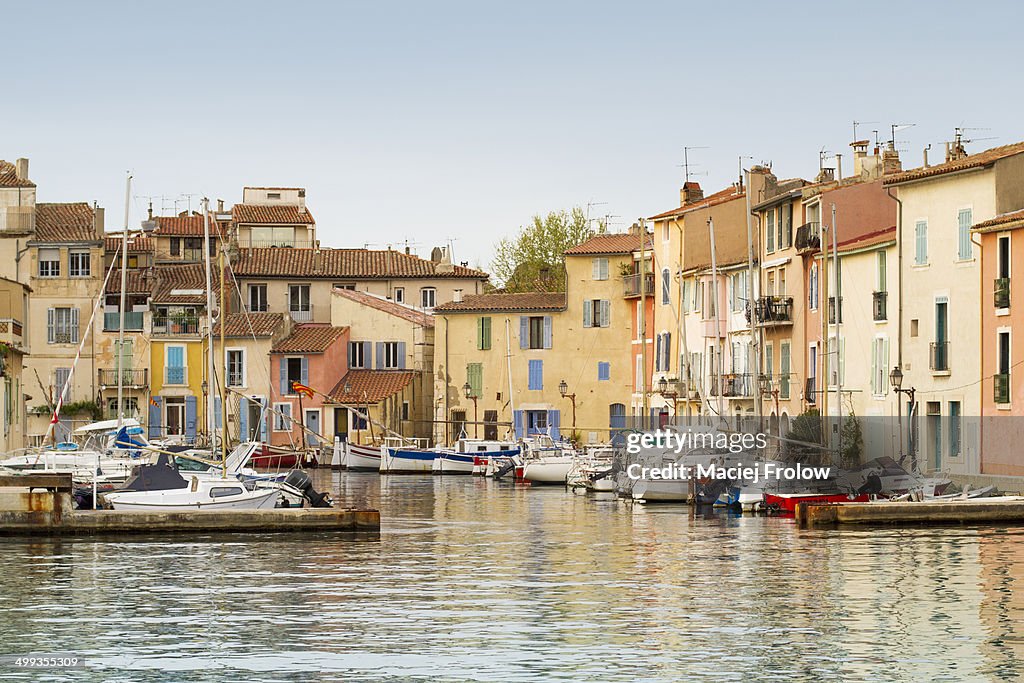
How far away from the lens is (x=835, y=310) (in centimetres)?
6506

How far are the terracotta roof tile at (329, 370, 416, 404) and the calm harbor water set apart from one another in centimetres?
5034

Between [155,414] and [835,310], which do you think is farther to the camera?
[155,414]

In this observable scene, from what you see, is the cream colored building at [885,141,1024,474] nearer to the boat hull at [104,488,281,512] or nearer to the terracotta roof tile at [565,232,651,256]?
the boat hull at [104,488,281,512]

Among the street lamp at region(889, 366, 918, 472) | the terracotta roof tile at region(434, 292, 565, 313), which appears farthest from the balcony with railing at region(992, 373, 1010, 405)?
the terracotta roof tile at region(434, 292, 565, 313)

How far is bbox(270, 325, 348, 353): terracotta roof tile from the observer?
99.6m

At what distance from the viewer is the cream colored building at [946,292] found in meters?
55.6

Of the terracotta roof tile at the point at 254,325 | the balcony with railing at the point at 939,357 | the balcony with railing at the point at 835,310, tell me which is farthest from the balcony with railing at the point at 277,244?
the balcony with railing at the point at 939,357

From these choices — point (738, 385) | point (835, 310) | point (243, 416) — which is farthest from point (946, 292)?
point (243, 416)

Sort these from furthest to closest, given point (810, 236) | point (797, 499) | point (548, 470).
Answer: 1. point (548, 470)
2. point (810, 236)
3. point (797, 499)

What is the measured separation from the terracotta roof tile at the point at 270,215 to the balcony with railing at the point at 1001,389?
64.0 metres

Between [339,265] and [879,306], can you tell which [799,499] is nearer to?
[879,306]

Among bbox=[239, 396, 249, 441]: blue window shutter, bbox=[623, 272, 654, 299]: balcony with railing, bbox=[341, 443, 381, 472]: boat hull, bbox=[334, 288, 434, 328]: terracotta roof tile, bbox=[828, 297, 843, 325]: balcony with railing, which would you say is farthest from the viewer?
bbox=[334, 288, 434, 328]: terracotta roof tile

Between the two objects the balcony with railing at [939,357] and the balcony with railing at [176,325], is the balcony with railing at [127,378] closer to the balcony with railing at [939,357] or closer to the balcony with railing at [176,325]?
the balcony with railing at [176,325]

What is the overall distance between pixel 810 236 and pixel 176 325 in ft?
144
